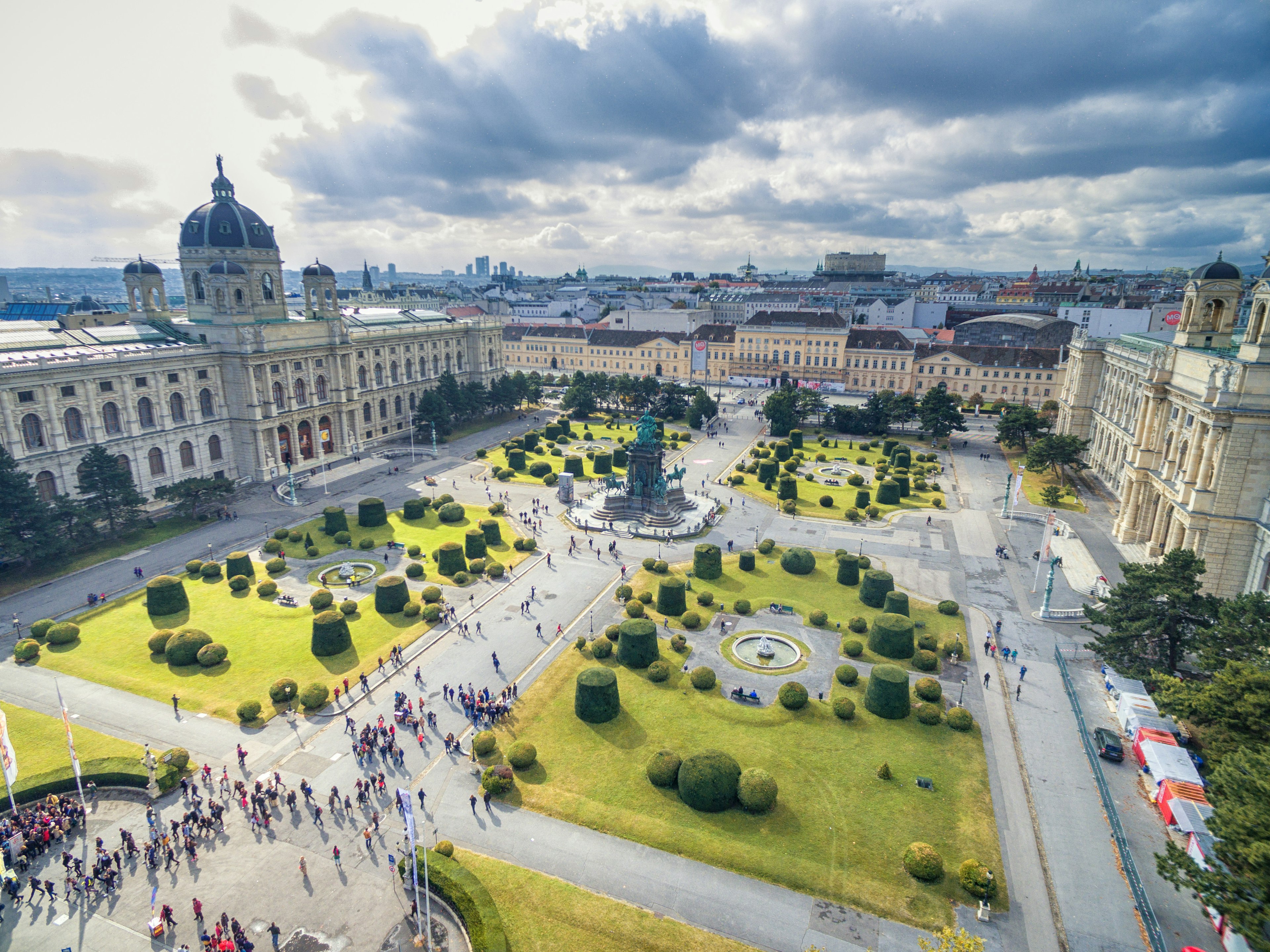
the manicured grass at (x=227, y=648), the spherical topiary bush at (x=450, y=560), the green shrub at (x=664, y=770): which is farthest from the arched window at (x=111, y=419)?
the green shrub at (x=664, y=770)

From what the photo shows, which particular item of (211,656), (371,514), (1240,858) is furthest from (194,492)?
(1240,858)

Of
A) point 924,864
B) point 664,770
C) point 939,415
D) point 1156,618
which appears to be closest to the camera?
point 924,864

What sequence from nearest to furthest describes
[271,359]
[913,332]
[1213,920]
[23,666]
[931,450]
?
[1213,920]
[23,666]
[271,359]
[931,450]
[913,332]

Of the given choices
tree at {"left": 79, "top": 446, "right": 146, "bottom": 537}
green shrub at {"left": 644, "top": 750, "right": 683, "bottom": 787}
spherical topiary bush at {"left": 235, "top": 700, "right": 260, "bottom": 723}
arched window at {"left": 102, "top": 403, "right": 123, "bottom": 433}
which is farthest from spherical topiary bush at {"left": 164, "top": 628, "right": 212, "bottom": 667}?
arched window at {"left": 102, "top": 403, "right": 123, "bottom": 433}

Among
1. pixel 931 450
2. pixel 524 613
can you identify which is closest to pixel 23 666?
pixel 524 613

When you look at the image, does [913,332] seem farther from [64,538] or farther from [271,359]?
[64,538]

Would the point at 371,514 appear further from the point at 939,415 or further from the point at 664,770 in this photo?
the point at 939,415
